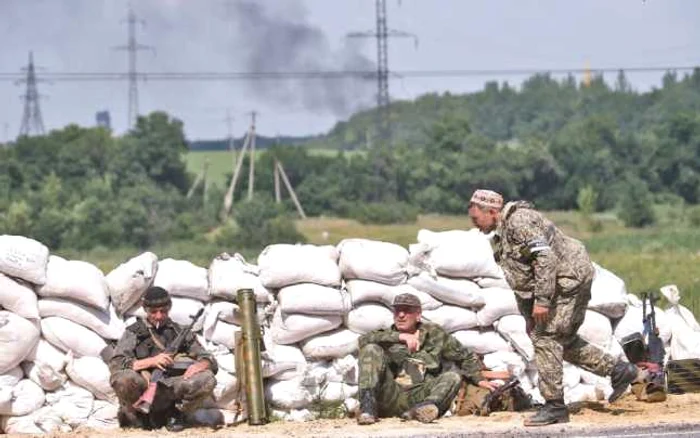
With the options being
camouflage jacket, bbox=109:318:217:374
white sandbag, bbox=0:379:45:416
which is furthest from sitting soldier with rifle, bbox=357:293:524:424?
white sandbag, bbox=0:379:45:416

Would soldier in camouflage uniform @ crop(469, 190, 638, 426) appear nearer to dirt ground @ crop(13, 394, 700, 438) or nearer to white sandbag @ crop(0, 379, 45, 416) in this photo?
dirt ground @ crop(13, 394, 700, 438)

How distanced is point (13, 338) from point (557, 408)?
3637 mm

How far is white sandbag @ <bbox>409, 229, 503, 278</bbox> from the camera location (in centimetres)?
1249

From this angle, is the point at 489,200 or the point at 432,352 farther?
the point at 432,352

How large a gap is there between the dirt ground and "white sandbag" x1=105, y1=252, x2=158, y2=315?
0.99 metres

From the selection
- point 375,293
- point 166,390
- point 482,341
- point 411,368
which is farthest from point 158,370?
point 482,341

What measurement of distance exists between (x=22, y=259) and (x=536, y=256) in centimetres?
350

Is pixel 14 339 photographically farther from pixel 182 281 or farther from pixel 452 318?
pixel 452 318

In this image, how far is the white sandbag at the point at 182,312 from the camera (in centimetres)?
1198

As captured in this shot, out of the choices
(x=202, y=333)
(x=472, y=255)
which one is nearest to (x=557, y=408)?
(x=472, y=255)

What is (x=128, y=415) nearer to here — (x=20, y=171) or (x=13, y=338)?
(x=13, y=338)

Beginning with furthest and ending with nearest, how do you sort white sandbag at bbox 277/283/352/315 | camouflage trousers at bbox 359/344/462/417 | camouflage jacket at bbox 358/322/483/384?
white sandbag at bbox 277/283/352/315 → camouflage jacket at bbox 358/322/483/384 → camouflage trousers at bbox 359/344/462/417

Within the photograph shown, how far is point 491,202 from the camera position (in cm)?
1090

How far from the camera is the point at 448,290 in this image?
12391 mm
